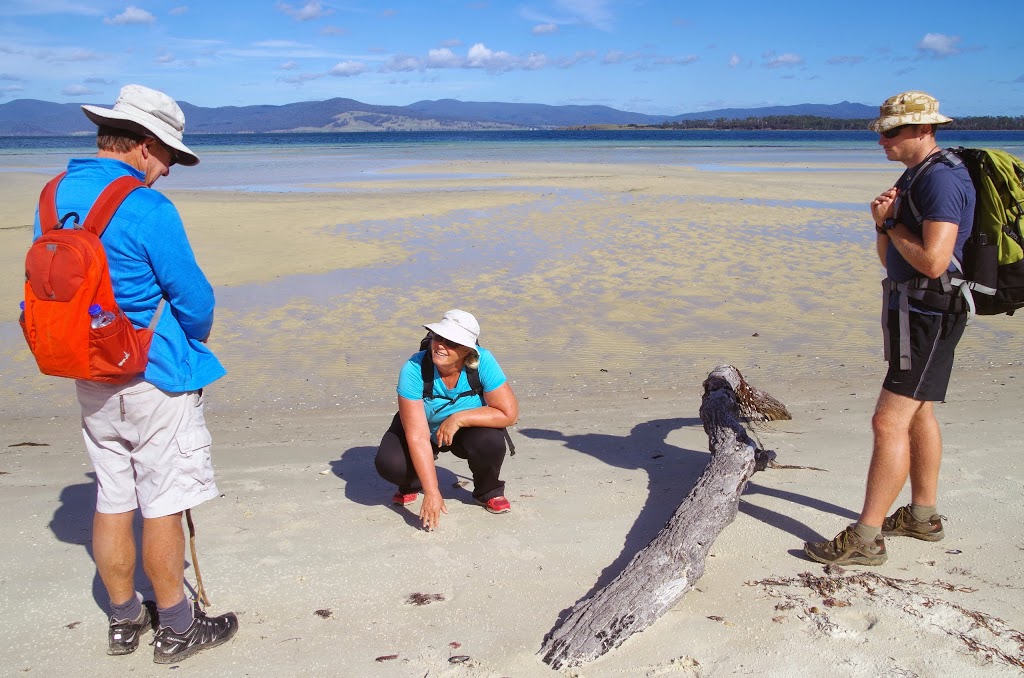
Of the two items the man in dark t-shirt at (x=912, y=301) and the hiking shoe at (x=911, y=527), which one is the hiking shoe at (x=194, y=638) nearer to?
the man in dark t-shirt at (x=912, y=301)

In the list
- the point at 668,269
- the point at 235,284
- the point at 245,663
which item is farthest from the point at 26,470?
the point at 668,269

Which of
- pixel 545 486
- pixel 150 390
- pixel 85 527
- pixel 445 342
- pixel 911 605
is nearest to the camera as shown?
pixel 150 390

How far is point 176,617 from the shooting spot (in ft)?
9.39

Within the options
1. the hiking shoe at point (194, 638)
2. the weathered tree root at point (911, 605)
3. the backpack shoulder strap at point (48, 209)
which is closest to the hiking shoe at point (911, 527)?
the weathered tree root at point (911, 605)

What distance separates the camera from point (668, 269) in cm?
1106

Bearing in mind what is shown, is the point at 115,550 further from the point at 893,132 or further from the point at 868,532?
the point at 893,132

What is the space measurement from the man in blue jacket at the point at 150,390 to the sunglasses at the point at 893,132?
259 centimetres

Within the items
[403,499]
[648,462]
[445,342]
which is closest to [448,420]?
[445,342]

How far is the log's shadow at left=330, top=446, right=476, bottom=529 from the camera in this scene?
13.9 ft

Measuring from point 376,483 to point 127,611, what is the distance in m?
1.78

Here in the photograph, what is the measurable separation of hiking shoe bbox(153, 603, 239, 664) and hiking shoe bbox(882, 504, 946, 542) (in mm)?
2782

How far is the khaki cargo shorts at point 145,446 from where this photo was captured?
2.63m

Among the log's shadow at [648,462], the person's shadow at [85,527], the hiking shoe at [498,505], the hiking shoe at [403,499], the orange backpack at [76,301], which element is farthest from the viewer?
the hiking shoe at [403,499]

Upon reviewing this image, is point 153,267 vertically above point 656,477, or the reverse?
point 153,267
